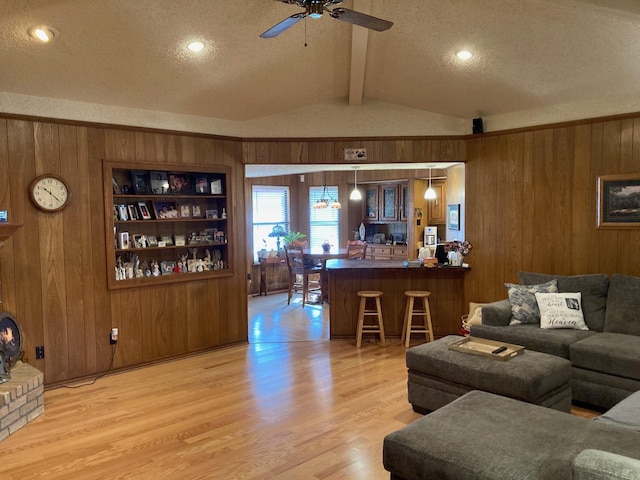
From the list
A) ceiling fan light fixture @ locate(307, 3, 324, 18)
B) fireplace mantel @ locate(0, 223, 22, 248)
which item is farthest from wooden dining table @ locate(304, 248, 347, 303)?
ceiling fan light fixture @ locate(307, 3, 324, 18)

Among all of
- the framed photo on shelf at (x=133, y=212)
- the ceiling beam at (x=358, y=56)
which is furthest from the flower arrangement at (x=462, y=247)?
the framed photo on shelf at (x=133, y=212)

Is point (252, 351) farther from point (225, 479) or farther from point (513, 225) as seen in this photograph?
point (513, 225)

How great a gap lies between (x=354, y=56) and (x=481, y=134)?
6.51ft

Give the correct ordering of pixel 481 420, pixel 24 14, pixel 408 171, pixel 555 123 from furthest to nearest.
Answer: pixel 408 171
pixel 555 123
pixel 24 14
pixel 481 420

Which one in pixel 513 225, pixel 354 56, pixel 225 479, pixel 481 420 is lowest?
pixel 225 479

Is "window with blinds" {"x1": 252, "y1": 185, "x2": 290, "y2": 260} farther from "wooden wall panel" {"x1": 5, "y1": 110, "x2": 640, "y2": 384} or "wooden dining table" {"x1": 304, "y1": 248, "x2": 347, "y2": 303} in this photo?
"wooden wall panel" {"x1": 5, "y1": 110, "x2": 640, "y2": 384}

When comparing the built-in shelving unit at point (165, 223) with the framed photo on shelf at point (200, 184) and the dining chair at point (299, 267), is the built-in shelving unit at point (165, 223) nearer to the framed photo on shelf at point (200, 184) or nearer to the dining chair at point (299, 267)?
the framed photo on shelf at point (200, 184)

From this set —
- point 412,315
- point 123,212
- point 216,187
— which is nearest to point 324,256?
point 412,315

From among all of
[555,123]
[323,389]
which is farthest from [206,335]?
[555,123]

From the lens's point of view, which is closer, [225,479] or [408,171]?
[225,479]

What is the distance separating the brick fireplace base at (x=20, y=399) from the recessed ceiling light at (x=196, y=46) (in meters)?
2.86

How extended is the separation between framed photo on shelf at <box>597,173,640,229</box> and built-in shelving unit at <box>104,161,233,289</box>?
3.85 meters

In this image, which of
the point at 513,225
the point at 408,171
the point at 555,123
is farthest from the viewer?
the point at 408,171

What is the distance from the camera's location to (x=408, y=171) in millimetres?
8305
